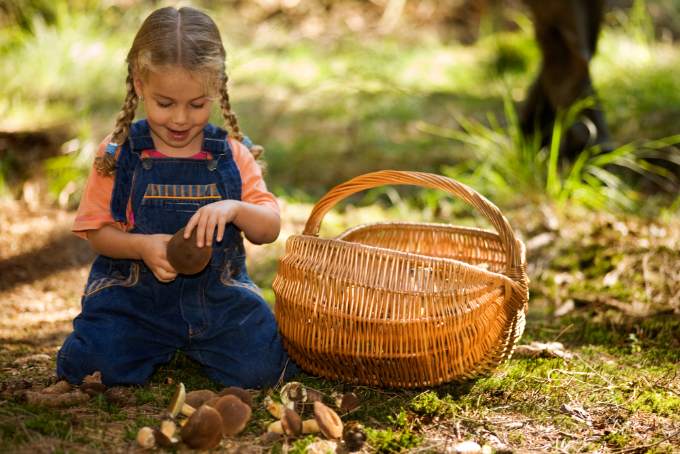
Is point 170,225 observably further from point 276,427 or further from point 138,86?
point 276,427

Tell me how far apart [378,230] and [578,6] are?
230cm

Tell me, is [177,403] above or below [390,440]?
above

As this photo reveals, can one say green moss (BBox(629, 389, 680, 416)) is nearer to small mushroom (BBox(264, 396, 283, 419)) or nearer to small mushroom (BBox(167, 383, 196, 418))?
small mushroom (BBox(264, 396, 283, 419))

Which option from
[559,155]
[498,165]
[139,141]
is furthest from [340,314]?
[559,155]

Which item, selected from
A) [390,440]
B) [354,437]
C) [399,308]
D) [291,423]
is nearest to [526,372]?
[399,308]

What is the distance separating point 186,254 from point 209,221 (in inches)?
4.5

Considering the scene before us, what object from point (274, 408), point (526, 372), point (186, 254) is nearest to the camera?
point (274, 408)

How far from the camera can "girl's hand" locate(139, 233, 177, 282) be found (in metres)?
2.30

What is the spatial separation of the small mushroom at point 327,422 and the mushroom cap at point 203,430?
259 mm

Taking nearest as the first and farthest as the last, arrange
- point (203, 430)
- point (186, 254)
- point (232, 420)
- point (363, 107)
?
1. point (203, 430)
2. point (232, 420)
3. point (186, 254)
4. point (363, 107)

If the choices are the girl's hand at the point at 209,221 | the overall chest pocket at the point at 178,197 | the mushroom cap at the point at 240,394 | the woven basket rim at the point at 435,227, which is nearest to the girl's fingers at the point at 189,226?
the girl's hand at the point at 209,221

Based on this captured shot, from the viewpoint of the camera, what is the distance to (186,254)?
2227 millimetres

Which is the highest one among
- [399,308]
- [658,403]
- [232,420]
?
[399,308]

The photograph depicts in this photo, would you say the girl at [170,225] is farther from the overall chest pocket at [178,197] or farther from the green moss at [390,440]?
the green moss at [390,440]
